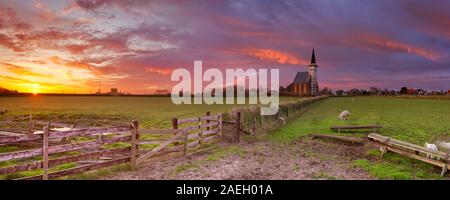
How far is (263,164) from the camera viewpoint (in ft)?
38.3

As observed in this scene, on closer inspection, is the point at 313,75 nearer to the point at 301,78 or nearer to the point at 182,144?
the point at 301,78

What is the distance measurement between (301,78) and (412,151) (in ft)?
536

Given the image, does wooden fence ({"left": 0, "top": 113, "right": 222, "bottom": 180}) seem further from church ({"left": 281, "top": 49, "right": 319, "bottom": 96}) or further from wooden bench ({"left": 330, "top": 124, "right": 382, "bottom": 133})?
church ({"left": 281, "top": 49, "right": 319, "bottom": 96})

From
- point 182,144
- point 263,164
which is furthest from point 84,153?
point 263,164

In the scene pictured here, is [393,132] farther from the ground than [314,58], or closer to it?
closer to it

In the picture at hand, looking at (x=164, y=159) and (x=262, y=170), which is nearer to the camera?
(x=262, y=170)

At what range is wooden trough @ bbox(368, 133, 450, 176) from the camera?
10359mm

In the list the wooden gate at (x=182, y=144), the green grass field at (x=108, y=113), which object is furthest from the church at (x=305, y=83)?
the wooden gate at (x=182, y=144)

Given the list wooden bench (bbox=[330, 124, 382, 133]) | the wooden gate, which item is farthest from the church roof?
the wooden gate
